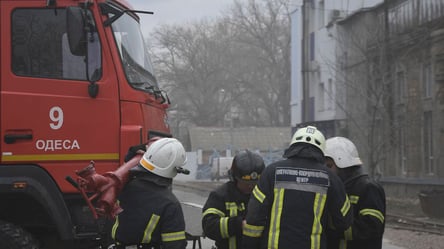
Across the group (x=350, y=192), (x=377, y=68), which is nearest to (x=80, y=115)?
(x=350, y=192)

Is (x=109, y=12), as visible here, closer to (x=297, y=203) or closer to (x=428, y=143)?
(x=297, y=203)

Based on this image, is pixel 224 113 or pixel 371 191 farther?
pixel 224 113

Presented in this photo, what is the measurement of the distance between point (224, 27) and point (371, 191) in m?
63.3

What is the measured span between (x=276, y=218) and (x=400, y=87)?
949 inches

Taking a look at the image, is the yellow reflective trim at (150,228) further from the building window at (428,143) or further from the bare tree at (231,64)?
the bare tree at (231,64)

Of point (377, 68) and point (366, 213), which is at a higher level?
point (377, 68)

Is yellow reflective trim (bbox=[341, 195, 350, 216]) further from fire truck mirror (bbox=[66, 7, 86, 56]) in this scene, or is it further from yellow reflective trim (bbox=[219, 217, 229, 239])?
fire truck mirror (bbox=[66, 7, 86, 56])

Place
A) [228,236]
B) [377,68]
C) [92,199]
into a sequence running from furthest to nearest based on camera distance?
[377,68]
[92,199]
[228,236]

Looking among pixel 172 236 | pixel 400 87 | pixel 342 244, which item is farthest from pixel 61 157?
pixel 400 87

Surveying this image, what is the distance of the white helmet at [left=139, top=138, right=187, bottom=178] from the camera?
483cm

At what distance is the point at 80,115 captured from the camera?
273 inches

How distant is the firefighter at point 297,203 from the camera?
4598 mm

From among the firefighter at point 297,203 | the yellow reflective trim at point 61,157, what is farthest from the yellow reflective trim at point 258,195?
the yellow reflective trim at point 61,157

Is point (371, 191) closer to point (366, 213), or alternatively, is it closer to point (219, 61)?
point (366, 213)
